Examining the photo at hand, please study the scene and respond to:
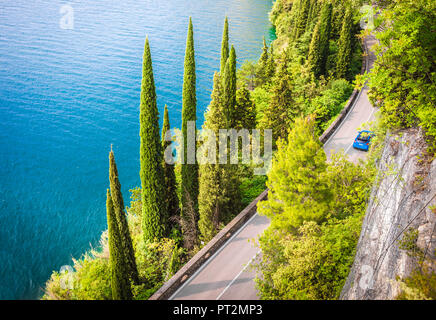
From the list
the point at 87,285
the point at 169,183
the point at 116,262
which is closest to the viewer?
the point at 116,262

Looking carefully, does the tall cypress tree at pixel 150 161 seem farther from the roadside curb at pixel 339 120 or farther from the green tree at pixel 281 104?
the roadside curb at pixel 339 120

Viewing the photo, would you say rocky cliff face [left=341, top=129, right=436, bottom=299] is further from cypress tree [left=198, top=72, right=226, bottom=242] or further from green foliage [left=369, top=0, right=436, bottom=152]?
cypress tree [left=198, top=72, right=226, bottom=242]

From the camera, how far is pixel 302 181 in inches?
559

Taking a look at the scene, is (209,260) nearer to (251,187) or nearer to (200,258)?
(200,258)

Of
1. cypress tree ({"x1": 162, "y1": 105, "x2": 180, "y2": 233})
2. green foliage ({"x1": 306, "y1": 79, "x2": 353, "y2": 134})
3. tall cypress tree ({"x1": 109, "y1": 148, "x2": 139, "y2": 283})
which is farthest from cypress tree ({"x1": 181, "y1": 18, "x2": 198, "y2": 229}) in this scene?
green foliage ({"x1": 306, "y1": 79, "x2": 353, "y2": 134})

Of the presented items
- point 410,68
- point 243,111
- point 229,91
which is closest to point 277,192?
point 410,68

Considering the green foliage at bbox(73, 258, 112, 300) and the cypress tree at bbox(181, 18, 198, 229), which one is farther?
the cypress tree at bbox(181, 18, 198, 229)

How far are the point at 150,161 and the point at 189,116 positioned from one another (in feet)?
17.1

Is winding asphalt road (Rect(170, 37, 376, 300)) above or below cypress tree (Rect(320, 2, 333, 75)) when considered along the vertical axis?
below

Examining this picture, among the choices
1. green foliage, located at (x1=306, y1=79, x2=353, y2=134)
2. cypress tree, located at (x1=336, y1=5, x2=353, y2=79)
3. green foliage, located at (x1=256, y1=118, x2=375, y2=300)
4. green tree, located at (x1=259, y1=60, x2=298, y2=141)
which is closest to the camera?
green foliage, located at (x1=256, y1=118, x2=375, y2=300)

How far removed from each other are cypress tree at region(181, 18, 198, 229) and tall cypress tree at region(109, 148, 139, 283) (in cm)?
680

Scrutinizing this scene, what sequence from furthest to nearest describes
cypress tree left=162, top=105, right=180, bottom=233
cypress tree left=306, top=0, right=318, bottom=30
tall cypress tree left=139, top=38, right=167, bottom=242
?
cypress tree left=306, top=0, right=318, bottom=30 → cypress tree left=162, top=105, right=180, bottom=233 → tall cypress tree left=139, top=38, right=167, bottom=242

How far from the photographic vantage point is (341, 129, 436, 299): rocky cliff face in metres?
8.66
